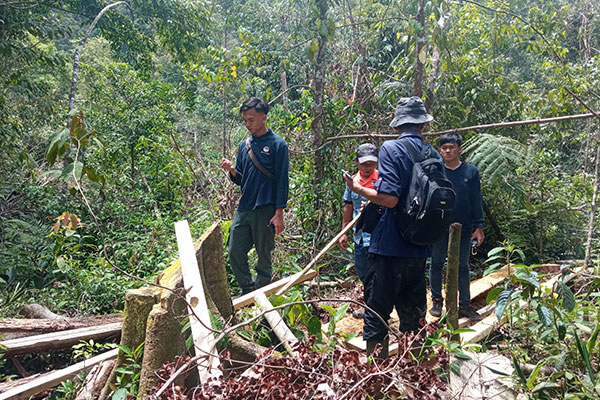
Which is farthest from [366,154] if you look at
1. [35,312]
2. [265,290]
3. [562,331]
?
[35,312]

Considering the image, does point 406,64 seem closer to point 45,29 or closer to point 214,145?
point 45,29

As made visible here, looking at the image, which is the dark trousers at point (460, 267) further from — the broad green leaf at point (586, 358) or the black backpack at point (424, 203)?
the broad green leaf at point (586, 358)

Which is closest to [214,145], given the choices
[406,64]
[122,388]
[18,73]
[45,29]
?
[45,29]

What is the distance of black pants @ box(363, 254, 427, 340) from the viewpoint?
3.00 meters

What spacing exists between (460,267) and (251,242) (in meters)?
2.08

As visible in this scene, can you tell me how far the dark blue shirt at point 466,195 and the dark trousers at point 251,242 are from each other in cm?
177

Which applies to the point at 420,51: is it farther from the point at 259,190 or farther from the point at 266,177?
the point at 259,190

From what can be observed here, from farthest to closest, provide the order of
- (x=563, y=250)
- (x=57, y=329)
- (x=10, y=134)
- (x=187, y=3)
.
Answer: (x=187, y=3) → (x=563, y=250) → (x=10, y=134) → (x=57, y=329)

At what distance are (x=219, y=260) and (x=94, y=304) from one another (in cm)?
292

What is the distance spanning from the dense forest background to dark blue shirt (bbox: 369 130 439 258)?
1.21m

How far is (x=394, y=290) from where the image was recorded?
3.04 meters

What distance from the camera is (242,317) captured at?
3617mm

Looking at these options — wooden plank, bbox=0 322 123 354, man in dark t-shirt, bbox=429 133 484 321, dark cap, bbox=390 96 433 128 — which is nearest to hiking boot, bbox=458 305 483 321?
man in dark t-shirt, bbox=429 133 484 321

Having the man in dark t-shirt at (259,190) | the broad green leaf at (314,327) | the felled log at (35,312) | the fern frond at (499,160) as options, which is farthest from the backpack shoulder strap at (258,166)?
the fern frond at (499,160)
